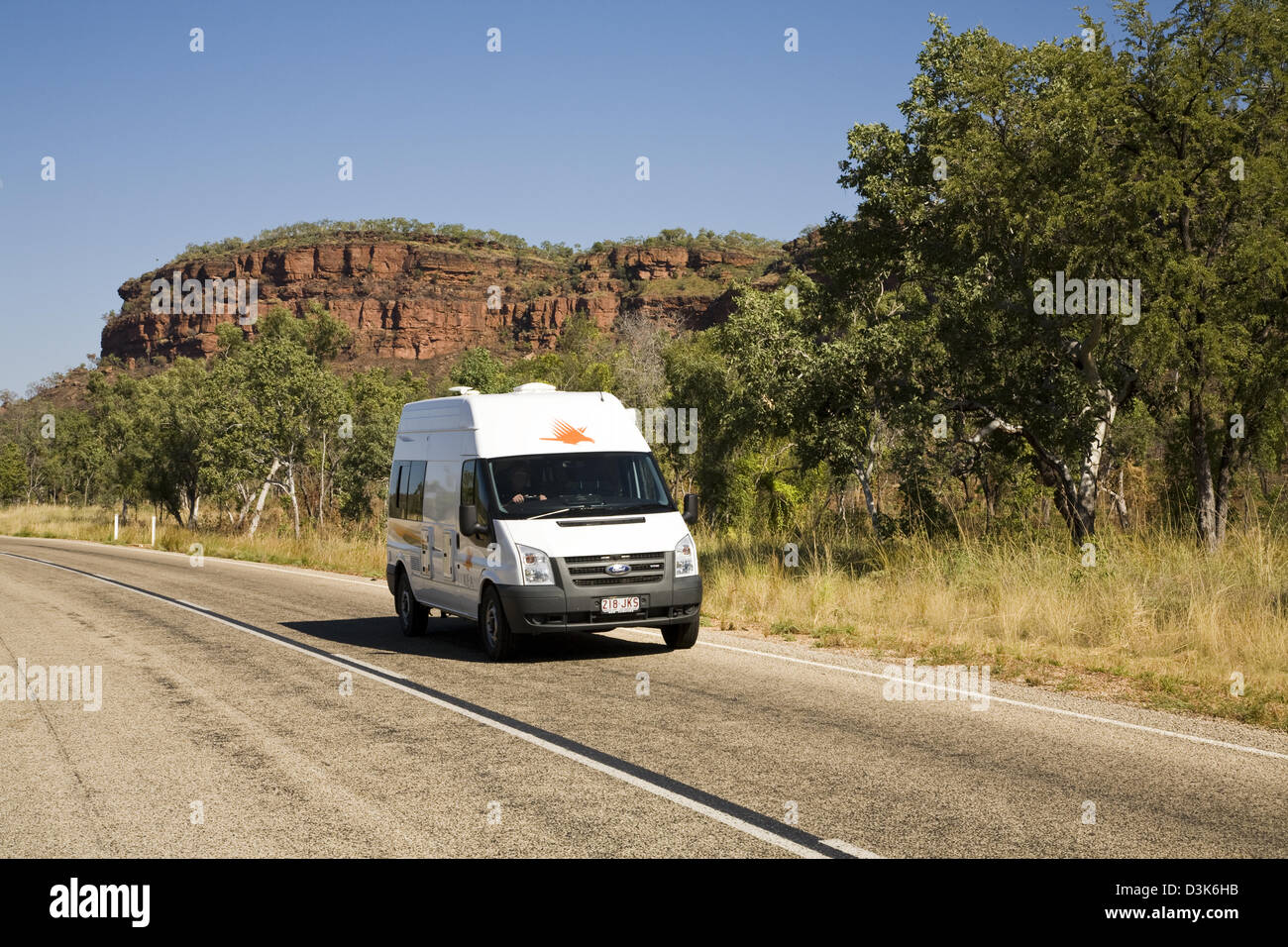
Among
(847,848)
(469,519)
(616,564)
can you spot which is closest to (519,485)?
(469,519)

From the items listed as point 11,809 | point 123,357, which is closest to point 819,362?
point 11,809

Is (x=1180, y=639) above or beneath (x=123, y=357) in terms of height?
beneath

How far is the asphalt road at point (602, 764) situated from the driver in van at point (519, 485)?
1618 mm

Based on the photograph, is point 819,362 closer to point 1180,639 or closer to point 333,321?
point 1180,639

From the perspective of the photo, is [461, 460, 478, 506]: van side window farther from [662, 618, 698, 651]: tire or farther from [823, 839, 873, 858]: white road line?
[823, 839, 873, 858]: white road line

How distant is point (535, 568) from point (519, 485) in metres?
1.24

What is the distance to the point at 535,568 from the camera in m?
10.8

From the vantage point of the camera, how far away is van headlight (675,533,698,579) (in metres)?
11.2

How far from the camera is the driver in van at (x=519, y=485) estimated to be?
38.1 ft

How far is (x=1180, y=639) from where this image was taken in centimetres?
1066
